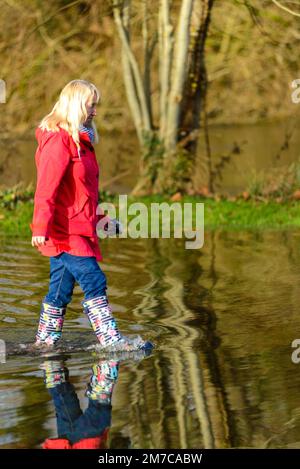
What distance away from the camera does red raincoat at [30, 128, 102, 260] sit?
727cm

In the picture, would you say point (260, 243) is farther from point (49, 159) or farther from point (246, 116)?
point (246, 116)

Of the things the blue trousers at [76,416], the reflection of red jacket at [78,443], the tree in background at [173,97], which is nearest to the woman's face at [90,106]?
the blue trousers at [76,416]

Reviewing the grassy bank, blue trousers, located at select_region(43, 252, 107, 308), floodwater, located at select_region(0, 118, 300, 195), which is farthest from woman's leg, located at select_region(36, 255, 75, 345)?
floodwater, located at select_region(0, 118, 300, 195)

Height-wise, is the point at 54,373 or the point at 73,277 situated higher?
the point at 73,277

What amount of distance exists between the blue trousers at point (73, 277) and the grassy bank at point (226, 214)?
5830 mm

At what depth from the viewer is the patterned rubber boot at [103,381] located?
21.4 ft

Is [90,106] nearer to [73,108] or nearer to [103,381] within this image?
[73,108]

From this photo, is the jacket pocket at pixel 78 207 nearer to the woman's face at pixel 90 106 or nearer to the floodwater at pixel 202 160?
the woman's face at pixel 90 106

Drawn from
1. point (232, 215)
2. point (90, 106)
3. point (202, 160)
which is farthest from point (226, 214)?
point (90, 106)

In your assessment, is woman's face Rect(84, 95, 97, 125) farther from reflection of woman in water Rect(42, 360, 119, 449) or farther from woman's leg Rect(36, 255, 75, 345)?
reflection of woman in water Rect(42, 360, 119, 449)

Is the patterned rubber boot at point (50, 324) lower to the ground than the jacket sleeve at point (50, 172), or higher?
lower

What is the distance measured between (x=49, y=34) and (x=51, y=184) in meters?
12.8

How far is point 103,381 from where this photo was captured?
685 centimetres

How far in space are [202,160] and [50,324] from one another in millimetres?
8727
